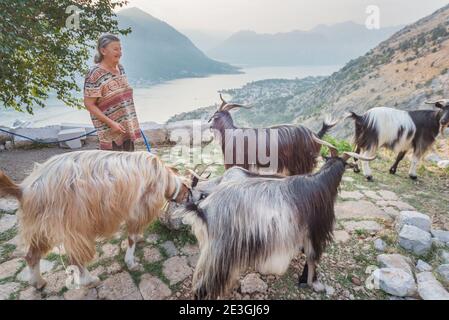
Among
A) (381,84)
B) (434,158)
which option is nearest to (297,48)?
(381,84)

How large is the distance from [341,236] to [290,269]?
88 centimetres

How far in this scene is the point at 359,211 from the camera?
3.71m

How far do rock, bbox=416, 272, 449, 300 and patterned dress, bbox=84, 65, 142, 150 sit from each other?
309cm

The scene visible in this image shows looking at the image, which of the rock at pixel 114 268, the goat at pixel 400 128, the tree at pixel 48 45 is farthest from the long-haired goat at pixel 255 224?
the tree at pixel 48 45

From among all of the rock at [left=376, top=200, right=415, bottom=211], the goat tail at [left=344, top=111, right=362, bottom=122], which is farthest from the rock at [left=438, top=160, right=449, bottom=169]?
the goat tail at [left=344, top=111, right=362, bottom=122]

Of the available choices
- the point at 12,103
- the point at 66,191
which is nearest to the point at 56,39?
the point at 12,103

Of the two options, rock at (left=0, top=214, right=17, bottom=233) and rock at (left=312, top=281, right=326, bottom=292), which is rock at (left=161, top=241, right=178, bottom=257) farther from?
rock at (left=0, top=214, right=17, bottom=233)

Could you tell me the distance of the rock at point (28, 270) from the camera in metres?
2.49

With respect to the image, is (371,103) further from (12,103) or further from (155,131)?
(12,103)

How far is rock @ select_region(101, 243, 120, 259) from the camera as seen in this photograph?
2.80m

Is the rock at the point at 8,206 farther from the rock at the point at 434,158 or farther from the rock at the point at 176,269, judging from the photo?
the rock at the point at 434,158

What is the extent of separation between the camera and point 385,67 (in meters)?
34.1

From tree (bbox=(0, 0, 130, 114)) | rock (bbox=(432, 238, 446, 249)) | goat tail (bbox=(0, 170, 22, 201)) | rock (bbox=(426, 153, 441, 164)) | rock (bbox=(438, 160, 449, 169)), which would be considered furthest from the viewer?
rock (bbox=(426, 153, 441, 164))

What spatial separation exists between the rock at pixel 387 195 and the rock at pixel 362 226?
864mm
